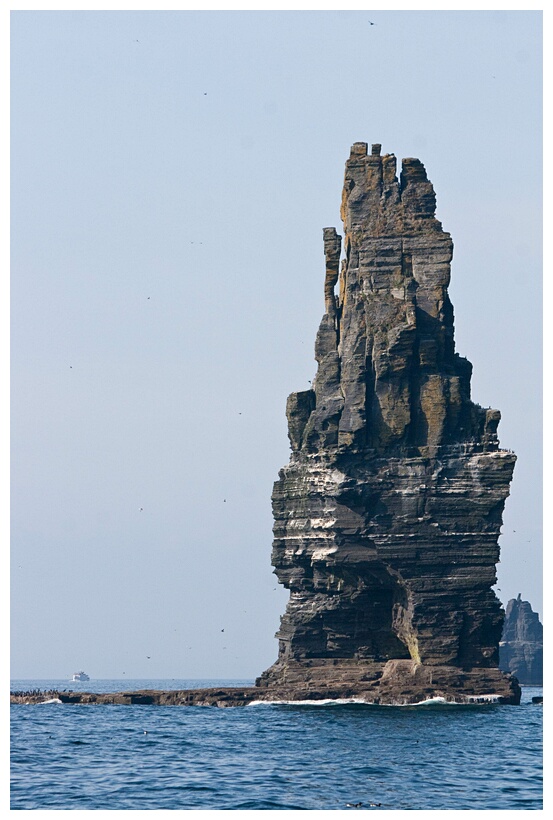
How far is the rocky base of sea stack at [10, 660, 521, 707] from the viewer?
3728 inches

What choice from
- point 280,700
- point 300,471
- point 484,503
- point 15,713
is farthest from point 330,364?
point 15,713

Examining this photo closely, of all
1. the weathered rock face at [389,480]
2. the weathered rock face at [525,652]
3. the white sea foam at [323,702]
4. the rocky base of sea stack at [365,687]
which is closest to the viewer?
the rocky base of sea stack at [365,687]

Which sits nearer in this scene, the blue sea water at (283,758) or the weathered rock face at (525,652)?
the blue sea water at (283,758)

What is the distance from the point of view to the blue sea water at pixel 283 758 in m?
55.7

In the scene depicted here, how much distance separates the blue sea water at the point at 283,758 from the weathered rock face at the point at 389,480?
19.2ft

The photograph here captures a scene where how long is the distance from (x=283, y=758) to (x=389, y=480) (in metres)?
32.9

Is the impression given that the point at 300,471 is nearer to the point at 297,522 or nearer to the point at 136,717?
the point at 297,522

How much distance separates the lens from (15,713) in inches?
3957

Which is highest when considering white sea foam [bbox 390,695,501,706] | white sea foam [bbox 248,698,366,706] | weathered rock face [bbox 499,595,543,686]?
white sea foam [bbox 390,695,501,706]

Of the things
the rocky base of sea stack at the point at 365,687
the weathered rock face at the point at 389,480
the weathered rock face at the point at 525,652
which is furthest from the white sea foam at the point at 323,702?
the weathered rock face at the point at 525,652

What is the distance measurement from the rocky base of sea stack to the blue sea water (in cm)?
170

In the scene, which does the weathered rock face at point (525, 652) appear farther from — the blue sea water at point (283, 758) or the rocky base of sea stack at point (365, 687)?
the blue sea water at point (283, 758)

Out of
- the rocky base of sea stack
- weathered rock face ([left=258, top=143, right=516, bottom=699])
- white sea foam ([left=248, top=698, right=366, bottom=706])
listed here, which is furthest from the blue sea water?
weathered rock face ([left=258, top=143, right=516, bottom=699])

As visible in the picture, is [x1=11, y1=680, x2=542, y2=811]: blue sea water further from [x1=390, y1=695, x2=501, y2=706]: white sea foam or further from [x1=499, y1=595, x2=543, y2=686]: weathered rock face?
[x1=499, y1=595, x2=543, y2=686]: weathered rock face
